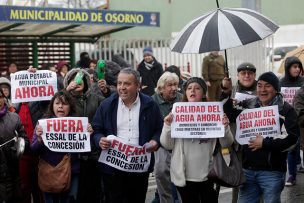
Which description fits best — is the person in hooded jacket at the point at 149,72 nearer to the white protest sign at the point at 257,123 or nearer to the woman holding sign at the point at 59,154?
the woman holding sign at the point at 59,154

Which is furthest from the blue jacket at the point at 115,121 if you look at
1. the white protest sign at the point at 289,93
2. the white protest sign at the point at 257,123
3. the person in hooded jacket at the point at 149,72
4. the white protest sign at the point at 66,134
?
the person in hooded jacket at the point at 149,72

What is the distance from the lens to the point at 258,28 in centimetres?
664

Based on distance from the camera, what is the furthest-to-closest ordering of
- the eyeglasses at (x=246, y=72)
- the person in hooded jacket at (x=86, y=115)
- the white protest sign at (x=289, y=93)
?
the white protest sign at (x=289, y=93) < the eyeglasses at (x=246, y=72) < the person in hooded jacket at (x=86, y=115)

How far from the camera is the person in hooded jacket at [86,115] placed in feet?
23.3

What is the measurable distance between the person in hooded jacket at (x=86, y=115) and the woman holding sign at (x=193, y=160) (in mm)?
939

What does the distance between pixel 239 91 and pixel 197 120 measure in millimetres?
1137

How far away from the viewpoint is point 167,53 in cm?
1798

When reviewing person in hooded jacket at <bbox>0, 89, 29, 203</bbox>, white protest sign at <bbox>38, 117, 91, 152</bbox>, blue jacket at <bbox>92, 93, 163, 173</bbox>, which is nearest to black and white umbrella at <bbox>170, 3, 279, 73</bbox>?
blue jacket at <bbox>92, 93, 163, 173</bbox>

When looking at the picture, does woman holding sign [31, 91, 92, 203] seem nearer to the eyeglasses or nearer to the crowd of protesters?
the crowd of protesters

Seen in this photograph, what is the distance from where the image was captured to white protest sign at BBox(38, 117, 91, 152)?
688 cm

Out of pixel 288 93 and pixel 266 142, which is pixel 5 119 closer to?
pixel 266 142

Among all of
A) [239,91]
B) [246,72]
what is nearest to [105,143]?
[239,91]

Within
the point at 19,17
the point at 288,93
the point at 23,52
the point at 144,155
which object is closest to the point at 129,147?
the point at 144,155

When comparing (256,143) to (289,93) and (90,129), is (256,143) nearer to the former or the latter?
(90,129)
